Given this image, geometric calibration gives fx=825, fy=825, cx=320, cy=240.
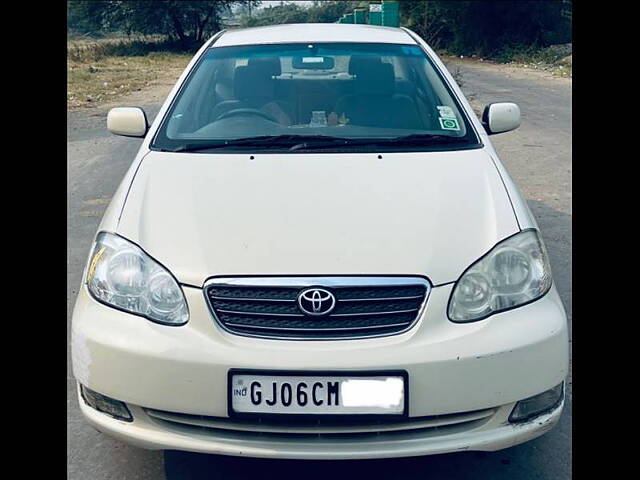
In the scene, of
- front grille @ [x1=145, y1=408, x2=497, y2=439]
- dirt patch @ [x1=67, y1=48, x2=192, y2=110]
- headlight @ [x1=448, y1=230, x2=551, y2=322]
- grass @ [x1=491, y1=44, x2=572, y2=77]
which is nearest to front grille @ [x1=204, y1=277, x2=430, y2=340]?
headlight @ [x1=448, y1=230, x2=551, y2=322]

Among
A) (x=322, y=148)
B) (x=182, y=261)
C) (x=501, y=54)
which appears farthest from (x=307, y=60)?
(x=501, y=54)

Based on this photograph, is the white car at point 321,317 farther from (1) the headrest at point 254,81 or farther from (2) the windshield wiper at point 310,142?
(1) the headrest at point 254,81

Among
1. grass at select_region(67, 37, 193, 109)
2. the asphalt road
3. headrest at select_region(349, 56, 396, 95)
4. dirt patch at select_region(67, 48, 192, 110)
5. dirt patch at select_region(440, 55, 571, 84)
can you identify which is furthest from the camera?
dirt patch at select_region(440, 55, 571, 84)

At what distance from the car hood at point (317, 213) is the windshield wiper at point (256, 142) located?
78 millimetres

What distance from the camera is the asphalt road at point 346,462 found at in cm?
292

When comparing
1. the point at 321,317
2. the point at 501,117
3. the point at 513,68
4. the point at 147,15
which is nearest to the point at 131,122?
the point at 501,117

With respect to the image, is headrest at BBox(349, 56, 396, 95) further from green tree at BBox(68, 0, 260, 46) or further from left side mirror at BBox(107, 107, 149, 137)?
green tree at BBox(68, 0, 260, 46)

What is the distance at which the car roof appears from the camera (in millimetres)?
4297

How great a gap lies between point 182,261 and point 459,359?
3.04 ft

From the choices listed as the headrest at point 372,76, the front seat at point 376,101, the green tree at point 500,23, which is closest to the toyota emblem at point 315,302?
the front seat at point 376,101

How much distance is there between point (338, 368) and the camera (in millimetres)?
2443

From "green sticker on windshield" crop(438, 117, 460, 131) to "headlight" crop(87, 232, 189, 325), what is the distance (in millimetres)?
1574
